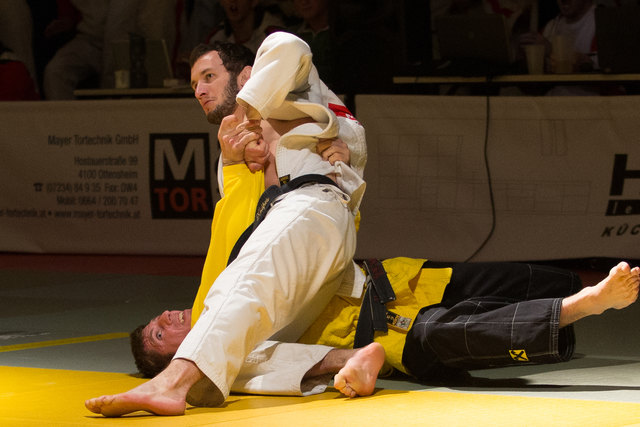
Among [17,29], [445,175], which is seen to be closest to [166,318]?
[445,175]

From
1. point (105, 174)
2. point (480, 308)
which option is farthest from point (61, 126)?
point (480, 308)

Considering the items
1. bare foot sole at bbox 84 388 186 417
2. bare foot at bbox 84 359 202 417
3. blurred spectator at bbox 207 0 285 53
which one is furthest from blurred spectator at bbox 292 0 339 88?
bare foot sole at bbox 84 388 186 417

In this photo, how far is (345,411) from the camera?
285cm

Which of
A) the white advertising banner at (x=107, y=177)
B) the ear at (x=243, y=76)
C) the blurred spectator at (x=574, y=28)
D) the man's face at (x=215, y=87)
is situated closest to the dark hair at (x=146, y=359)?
the man's face at (x=215, y=87)

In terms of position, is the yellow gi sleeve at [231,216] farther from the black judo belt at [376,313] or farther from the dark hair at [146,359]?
the black judo belt at [376,313]

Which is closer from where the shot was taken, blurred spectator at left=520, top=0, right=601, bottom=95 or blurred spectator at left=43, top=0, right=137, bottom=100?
blurred spectator at left=520, top=0, right=601, bottom=95

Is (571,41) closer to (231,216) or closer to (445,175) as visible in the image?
(445,175)

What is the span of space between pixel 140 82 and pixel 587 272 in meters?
3.68

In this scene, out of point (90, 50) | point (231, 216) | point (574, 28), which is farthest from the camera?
point (90, 50)

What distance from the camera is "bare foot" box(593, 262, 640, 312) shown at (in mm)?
3037

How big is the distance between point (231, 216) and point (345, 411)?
102cm

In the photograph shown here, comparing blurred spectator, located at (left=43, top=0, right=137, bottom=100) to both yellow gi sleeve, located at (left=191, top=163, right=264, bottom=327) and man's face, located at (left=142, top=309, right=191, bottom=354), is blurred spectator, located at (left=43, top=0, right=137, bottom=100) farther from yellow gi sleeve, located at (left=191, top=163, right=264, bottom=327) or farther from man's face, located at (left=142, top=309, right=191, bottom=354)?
man's face, located at (left=142, top=309, right=191, bottom=354)

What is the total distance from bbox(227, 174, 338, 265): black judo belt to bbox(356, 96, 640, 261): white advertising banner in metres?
3.04

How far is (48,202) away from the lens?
759 centimetres
